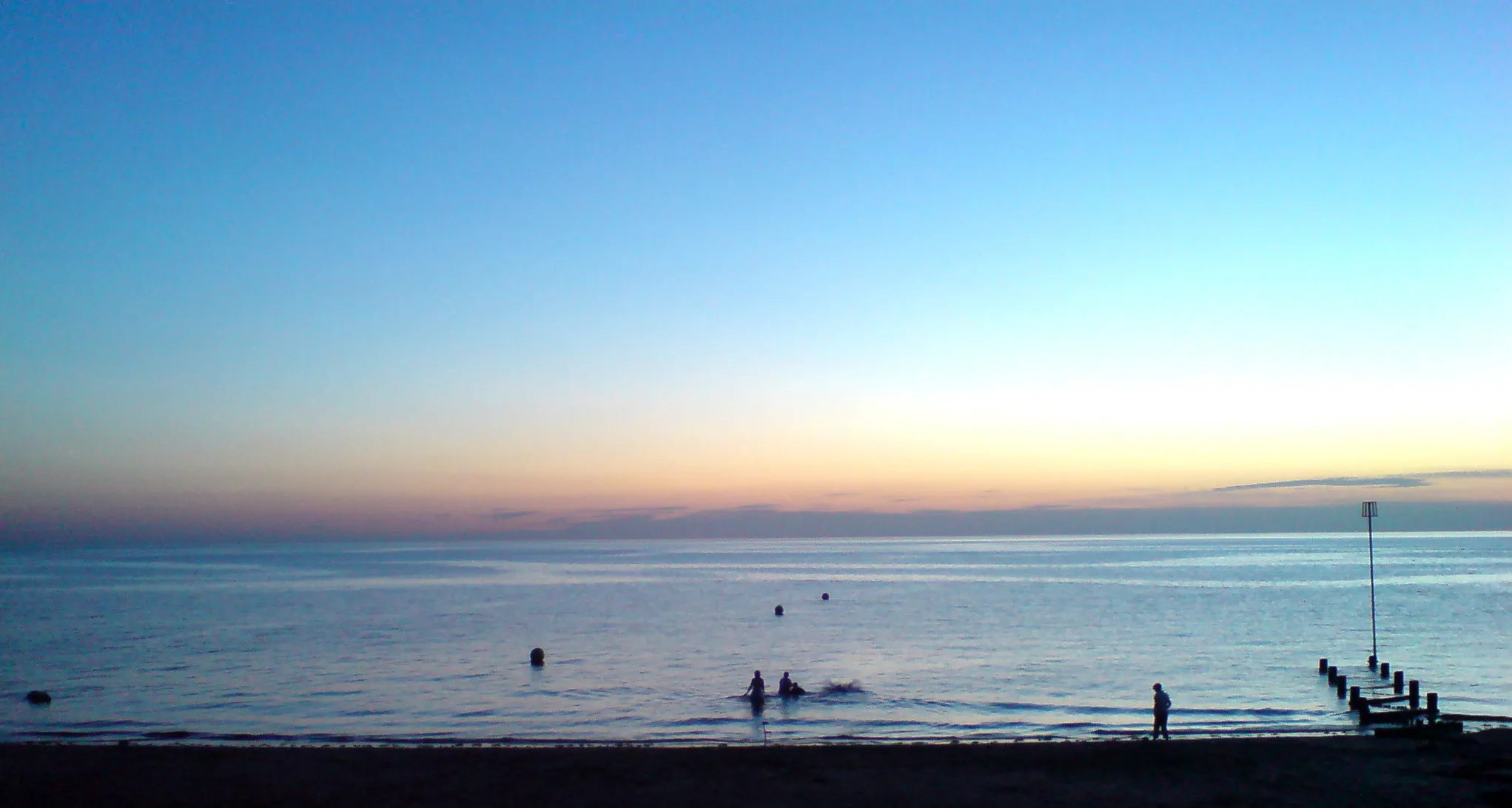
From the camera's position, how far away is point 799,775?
65.9 ft

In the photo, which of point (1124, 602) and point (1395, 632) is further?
point (1124, 602)

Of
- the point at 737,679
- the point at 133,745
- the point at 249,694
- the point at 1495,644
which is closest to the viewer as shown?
the point at 133,745

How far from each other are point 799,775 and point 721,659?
91.7 feet

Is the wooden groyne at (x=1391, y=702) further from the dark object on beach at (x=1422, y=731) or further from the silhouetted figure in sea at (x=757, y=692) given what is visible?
the silhouetted figure in sea at (x=757, y=692)

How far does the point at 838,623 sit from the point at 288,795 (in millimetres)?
51484

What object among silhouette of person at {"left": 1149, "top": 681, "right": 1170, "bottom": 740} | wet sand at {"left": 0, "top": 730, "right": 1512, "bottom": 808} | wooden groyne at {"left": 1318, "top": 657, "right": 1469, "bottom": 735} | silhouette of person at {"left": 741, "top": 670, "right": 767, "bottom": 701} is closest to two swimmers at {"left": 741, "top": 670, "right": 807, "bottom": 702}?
silhouette of person at {"left": 741, "top": 670, "right": 767, "bottom": 701}

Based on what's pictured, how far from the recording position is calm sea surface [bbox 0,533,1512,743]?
102 ft

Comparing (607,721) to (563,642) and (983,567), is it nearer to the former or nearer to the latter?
(563,642)

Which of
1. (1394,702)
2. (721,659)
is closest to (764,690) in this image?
(721,659)

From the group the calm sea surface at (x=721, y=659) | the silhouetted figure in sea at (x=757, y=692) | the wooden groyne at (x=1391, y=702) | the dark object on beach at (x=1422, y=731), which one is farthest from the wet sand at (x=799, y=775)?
the silhouetted figure in sea at (x=757, y=692)

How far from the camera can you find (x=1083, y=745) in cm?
2295

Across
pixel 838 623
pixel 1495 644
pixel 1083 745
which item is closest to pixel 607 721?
pixel 1083 745

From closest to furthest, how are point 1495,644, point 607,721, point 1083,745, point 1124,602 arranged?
point 1083,745
point 607,721
point 1495,644
point 1124,602

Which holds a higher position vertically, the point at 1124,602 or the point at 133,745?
the point at 133,745
